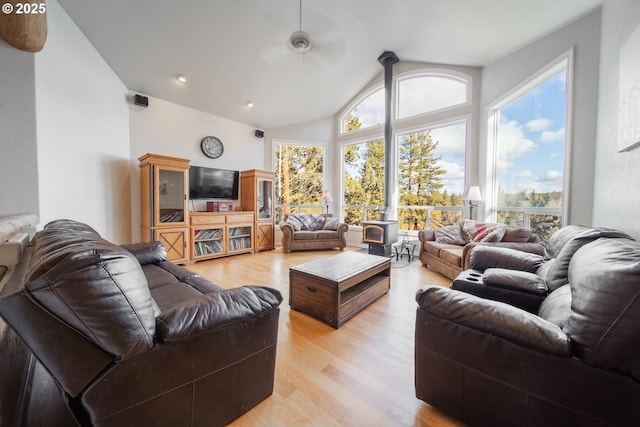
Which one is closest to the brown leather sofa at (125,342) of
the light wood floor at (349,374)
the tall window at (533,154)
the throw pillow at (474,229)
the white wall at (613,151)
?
the light wood floor at (349,374)

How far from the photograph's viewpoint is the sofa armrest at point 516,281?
1.44 metres

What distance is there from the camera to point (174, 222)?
152 inches

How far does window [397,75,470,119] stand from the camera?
4.33 m

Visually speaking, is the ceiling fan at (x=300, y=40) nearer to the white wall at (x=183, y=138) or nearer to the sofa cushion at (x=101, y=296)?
the white wall at (x=183, y=138)

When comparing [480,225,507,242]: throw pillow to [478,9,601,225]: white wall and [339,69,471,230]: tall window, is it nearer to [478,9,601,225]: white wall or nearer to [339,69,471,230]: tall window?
[478,9,601,225]: white wall

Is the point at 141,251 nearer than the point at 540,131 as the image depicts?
Yes

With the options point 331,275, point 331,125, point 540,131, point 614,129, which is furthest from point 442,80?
point 331,275

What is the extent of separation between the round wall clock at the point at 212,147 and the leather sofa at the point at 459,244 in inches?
165

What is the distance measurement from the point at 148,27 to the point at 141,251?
2.76 meters

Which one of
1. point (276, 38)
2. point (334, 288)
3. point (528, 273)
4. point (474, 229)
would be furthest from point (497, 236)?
point (276, 38)

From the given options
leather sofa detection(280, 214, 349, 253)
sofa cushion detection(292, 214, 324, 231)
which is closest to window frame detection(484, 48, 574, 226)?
leather sofa detection(280, 214, 349, 253)

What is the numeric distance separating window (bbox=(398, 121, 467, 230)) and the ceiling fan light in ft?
8.53

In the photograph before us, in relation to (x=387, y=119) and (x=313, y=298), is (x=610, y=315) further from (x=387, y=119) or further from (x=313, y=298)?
(x=387, y=119)

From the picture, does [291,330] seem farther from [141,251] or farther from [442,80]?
[442,80]
